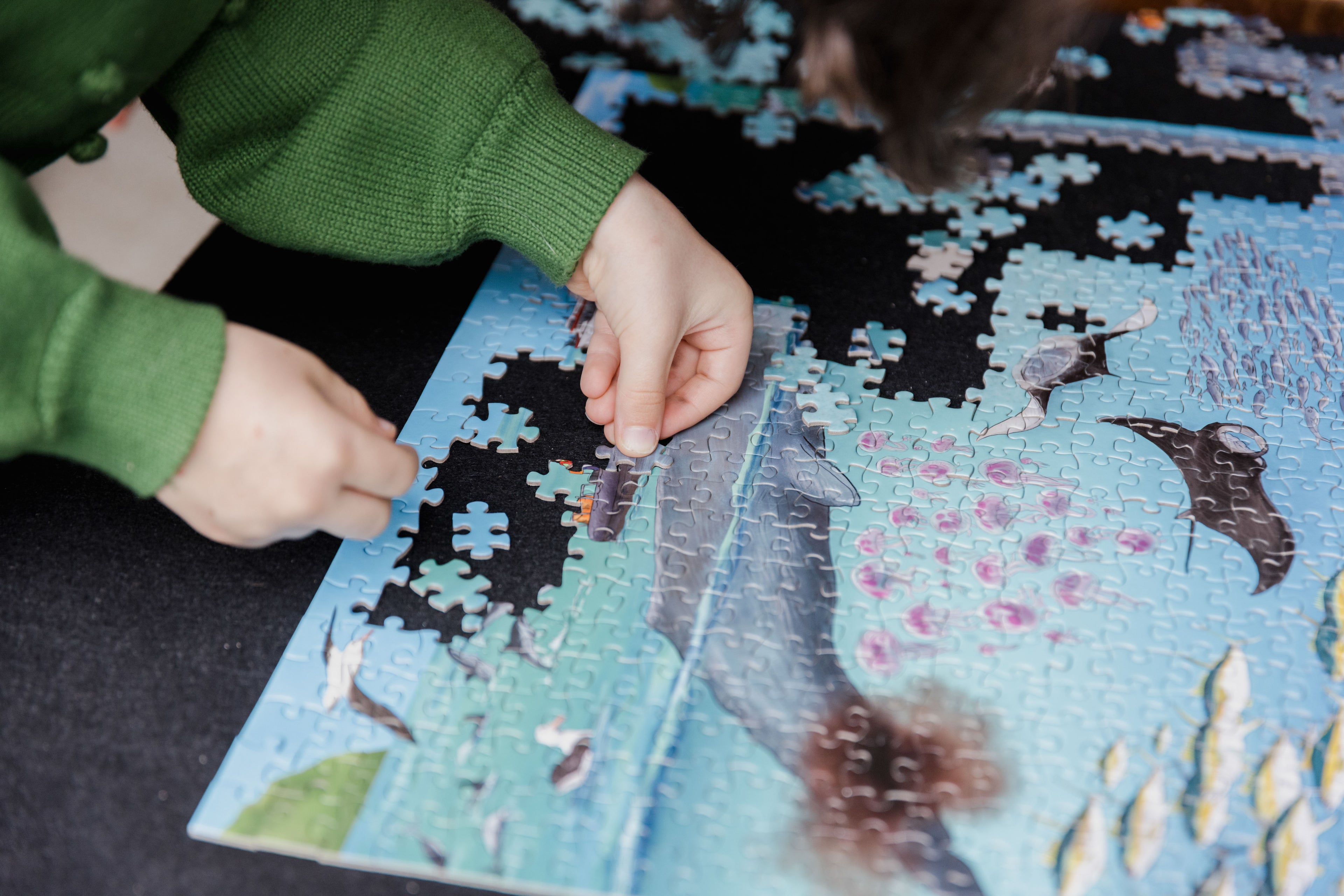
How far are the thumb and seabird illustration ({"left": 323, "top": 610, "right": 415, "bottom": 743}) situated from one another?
0.99ft

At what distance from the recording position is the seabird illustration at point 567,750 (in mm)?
761

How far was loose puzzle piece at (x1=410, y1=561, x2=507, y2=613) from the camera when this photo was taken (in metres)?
0.87

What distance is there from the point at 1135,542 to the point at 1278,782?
0.22 meters

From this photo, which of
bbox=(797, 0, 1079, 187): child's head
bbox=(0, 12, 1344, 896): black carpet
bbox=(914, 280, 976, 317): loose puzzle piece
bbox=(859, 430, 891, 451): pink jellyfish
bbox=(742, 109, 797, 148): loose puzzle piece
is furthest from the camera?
bbox=(742, 109, 797, 148): loose puzzle piece

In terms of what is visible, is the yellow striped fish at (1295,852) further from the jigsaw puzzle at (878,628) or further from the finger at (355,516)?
the finger at (355,516)

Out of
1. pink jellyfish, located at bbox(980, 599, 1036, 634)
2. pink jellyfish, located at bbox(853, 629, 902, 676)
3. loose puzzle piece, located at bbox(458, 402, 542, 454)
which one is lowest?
loose puzzle piece, located at bbox(458, 402, 542, 454)

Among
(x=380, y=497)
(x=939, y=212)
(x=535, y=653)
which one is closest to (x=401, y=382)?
(x=380, y=497)

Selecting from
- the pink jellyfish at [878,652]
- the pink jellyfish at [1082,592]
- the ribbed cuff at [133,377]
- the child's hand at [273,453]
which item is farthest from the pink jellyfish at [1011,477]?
the ribbed cuff at [133,377]

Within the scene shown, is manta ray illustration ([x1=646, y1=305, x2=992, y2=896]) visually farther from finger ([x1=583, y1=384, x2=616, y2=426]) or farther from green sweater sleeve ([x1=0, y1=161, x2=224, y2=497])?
green sweater sleeve ([x1=0, y1=161, x2=224, y2=497])

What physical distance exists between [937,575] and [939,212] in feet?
1.78

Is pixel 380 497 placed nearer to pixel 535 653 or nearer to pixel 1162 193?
pixel 535 653

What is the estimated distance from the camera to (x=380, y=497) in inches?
32.7

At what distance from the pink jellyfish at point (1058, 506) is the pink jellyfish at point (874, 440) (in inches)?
6.0

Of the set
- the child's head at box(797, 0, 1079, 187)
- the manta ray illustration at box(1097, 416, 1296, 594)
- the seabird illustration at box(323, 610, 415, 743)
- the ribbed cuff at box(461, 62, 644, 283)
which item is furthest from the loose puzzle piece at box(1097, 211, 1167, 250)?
the seabird illustration at box(323, 610, 415, 743)
